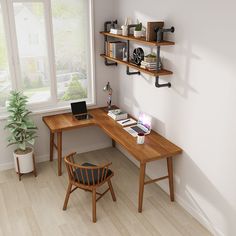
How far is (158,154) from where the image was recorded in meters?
3.39

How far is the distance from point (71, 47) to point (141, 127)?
1.52 metres

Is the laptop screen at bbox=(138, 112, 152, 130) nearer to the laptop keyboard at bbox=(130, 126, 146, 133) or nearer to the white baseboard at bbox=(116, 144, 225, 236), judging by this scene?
the laptop keyboard at bbox=(130, 126, 146, 133)

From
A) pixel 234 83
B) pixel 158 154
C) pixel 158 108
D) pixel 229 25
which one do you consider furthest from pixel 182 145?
pixel 229 25

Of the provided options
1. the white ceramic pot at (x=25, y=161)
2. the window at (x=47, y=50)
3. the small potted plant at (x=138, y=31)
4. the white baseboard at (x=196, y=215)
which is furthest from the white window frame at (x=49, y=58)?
the white baseboard at (x=196, y=215)

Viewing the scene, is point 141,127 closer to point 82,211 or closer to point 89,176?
point 89,176

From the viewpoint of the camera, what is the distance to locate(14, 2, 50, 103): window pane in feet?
13.3

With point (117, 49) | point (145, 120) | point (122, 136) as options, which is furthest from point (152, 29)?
point (122, 136)

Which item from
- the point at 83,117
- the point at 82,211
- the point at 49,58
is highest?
the point at 49,58

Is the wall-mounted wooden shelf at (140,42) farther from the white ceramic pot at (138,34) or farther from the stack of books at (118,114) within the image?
the stack of books at (118,114)

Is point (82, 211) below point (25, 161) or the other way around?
below

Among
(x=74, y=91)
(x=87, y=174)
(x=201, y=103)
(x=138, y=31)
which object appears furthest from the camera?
(x=74, y=91)

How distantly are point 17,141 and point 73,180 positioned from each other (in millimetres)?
1110

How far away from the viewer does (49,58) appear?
431 cm

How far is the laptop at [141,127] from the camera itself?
391cm
